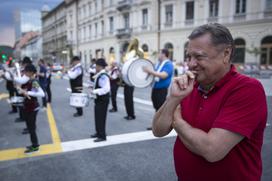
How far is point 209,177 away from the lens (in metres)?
1.42

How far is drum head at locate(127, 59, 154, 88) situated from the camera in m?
5.20

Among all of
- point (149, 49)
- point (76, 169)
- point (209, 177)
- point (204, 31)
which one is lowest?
point (76, 169)

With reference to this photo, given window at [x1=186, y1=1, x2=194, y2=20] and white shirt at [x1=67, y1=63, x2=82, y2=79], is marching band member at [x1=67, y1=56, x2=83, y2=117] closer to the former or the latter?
white shirt at [x1=67, y1=63, x2=82, y2=79]

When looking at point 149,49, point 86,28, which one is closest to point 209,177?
point 149,49

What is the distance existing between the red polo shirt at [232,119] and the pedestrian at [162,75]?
342 centimetres

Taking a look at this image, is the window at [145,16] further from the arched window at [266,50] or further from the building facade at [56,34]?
the building facade at [56,34]

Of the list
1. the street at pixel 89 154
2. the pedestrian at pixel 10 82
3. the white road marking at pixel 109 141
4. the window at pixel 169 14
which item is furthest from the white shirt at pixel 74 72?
the window at pixel 169 14

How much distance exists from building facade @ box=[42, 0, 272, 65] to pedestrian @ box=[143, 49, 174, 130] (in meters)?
5.59

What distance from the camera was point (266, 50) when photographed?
19.4 m

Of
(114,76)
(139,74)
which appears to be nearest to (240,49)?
(114,76)

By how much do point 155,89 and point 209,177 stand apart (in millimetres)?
3878

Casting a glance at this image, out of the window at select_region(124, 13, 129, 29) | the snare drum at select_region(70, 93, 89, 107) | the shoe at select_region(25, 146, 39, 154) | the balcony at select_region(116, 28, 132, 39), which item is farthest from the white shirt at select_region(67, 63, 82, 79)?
the window at select_region(124, 13, 129, 29)

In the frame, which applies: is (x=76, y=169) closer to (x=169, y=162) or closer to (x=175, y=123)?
(x=169, y=162)

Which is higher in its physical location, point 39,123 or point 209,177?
point 209,177
